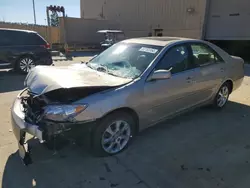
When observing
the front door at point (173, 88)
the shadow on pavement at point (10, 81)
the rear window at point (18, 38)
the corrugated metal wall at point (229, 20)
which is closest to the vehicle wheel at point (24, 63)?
the shadow on pavement at point (10, 81)

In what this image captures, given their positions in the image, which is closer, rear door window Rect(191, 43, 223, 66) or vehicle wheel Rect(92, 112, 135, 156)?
vehicle wheel Rect(92, 112, 135, 156)

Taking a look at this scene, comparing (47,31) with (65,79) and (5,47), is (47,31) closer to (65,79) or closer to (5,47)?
(5,47)

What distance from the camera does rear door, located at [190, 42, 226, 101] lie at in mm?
4348

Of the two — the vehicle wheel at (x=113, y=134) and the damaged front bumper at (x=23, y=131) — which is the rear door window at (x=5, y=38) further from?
the vehicle wheel at (x=113, y=134)

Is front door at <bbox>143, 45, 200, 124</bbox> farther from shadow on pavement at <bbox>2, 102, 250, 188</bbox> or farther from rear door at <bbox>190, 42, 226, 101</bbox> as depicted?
shadow on pavement at <bbox>2, 102, 250, 188</bbox>

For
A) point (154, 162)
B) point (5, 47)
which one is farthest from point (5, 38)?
point (154, 162)

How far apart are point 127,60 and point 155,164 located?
1.69 meters

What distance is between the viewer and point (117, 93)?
3.05 m

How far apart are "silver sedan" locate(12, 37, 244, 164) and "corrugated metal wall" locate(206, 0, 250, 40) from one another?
35.0 feet

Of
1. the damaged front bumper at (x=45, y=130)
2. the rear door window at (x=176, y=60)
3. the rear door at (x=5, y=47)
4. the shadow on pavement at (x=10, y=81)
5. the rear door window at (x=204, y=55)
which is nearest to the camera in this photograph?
the damaged front bumper at (x=45, y=130)

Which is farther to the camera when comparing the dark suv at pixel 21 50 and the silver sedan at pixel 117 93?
the dark suv at pixel 21 50

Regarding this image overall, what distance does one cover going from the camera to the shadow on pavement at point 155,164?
2.74 meters

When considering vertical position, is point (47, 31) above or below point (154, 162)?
above

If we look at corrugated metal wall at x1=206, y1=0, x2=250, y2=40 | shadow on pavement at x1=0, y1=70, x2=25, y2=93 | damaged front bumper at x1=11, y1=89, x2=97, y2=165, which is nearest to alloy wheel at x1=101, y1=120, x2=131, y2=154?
damaged front bumper at x1=11, y1=89, x2=97, y2=165
